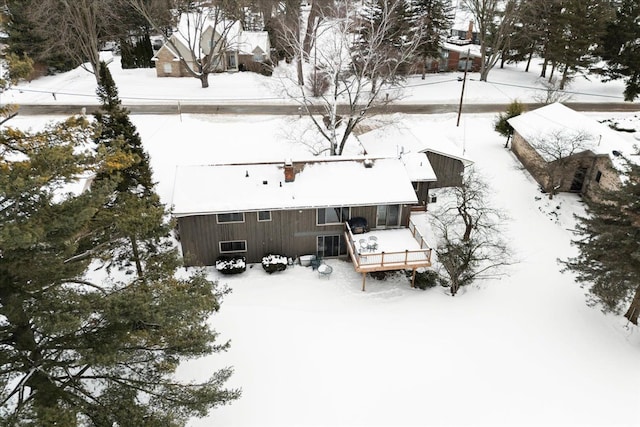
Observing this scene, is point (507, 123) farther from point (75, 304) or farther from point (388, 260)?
point (75, 304)

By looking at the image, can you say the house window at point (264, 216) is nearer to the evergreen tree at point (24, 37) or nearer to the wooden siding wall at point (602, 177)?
the wooden siding wall at point (602, 177)

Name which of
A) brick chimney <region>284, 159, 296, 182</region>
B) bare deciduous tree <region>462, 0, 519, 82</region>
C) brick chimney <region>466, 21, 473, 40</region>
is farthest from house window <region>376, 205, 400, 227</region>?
brick chimney <region>466, 21, 473, 40</region>

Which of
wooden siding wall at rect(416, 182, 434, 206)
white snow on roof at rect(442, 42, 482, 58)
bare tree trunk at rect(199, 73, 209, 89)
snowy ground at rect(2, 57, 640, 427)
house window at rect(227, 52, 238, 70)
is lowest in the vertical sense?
snowy ground at rect(2, 57, 640, 427)

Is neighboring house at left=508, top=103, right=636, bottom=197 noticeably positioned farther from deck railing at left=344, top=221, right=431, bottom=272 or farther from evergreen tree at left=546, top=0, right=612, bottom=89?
evergreen tree at left=546, top=0, right=612, bottom=89

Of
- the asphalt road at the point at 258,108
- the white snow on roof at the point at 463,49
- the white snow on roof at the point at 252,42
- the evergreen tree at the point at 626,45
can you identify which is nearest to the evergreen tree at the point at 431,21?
the white snow on roof at the point at 463,49

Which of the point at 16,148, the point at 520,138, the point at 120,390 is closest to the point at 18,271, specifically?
the point at 16,148

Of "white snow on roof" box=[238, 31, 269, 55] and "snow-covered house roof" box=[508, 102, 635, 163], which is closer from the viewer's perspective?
"snow-covered house roof" box=[508, 102, 635, 163]

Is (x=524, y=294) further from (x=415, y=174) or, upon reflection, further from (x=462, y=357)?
(x=415, y=174)
